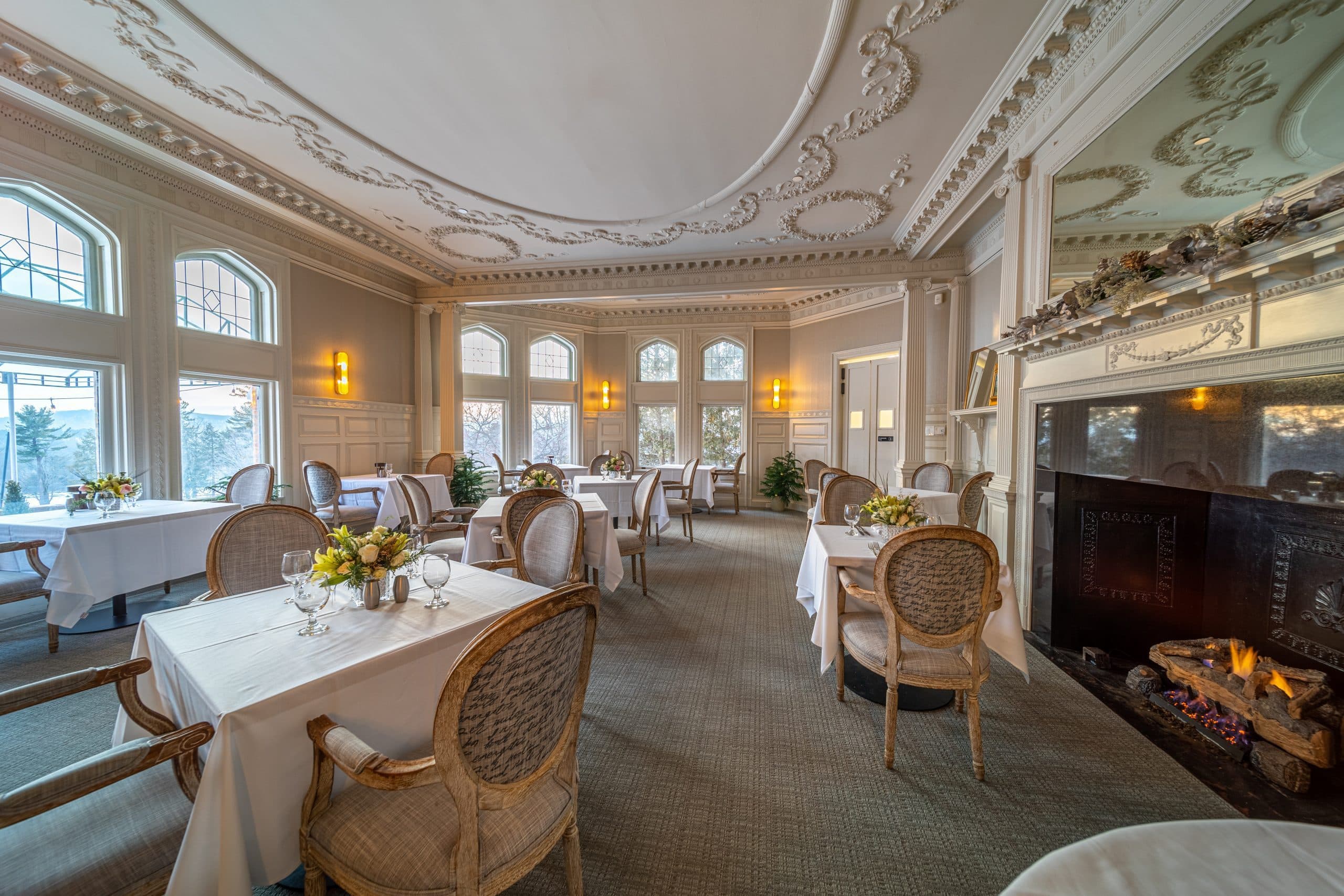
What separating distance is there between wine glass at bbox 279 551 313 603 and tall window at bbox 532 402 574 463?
692 cm

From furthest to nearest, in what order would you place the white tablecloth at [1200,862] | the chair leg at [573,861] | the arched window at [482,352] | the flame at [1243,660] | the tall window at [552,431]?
the tall window at [552,431]
the arched window at [482,352]
the flame at [1243,660]
the chair leg at [573,861]
the white tablecloth at [1200,862]

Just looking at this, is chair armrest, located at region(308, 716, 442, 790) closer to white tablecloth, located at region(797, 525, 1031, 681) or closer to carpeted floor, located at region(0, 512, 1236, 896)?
carpeted floor, located at region(0, 512, 1236, 896)

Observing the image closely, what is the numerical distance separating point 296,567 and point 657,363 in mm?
7827

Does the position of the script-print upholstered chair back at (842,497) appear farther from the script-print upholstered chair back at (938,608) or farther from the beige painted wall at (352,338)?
the beige painted wall at (352,338)

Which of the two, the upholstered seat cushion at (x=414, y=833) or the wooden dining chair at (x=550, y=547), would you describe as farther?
the wooden dining chair at (x=550, y=547)

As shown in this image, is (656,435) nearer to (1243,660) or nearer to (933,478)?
(933,478)

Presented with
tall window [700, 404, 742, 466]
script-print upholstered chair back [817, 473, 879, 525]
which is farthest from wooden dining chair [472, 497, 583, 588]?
tall window [700, 404, 742, 466]

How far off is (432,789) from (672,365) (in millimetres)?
8157

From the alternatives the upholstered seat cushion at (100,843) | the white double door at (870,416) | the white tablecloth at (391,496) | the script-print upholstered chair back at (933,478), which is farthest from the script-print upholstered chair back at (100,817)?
the white double door at (870,416)

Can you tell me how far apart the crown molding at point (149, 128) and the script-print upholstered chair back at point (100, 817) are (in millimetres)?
4184

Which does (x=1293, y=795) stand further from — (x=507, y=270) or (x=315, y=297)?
(x=315, y=297)

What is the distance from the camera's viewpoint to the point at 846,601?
8.11 ft

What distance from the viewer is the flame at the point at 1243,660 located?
2057 mm

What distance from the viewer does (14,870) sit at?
36.5 inches
